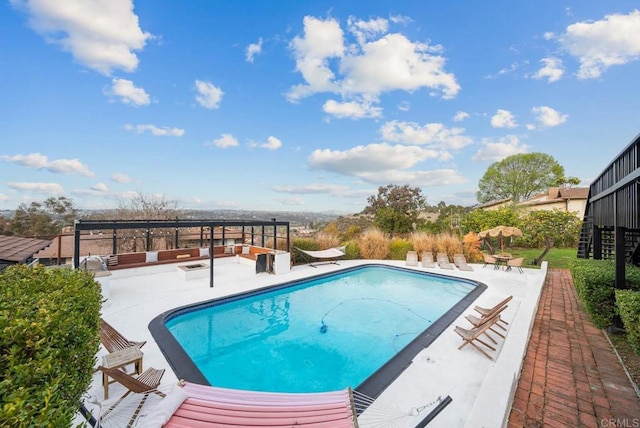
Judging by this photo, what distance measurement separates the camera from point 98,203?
18141 millimetres

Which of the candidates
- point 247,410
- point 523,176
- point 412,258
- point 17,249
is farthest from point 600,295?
point 523,176

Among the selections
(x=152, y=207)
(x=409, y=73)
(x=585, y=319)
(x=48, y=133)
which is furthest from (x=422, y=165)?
(x=48, y=133)

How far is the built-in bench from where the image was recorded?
30.4 feet

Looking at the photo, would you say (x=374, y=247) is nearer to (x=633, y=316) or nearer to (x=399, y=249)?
(x=399, y=249)

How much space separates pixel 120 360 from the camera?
3346 millimetres

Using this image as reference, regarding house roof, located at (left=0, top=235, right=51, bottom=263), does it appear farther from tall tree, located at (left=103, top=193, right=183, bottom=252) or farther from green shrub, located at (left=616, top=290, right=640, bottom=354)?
green shrub, located at (left=616, top=290, right=640, bottom=354)

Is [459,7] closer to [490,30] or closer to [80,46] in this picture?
[490,30]

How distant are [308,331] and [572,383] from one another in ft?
14.1

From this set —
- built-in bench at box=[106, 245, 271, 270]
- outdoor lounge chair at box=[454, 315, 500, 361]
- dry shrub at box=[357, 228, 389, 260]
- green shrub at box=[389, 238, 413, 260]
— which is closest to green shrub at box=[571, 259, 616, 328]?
outdoor lounge chair at box=[454, 315, 500, 361]

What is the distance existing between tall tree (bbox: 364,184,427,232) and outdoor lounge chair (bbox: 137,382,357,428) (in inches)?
671

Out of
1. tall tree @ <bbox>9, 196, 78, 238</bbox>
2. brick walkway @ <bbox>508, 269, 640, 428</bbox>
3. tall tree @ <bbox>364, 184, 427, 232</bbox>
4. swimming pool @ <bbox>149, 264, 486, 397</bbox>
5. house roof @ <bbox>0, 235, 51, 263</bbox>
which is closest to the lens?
brick walkway @ <bbox>508, 269, 640, 428</bbox>

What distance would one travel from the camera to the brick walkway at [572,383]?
259 cm

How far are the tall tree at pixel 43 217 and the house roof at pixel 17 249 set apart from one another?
48.8ft

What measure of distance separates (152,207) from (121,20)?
1322 cm
